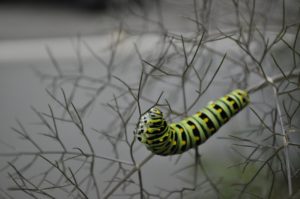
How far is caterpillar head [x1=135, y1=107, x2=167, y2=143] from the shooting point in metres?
0.71

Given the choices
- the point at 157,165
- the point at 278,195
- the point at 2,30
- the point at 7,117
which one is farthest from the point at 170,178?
the point at 2,30

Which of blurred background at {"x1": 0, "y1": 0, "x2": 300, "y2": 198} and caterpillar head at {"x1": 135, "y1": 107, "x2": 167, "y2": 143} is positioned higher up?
blurred background at {"x1": 0, "y1": 0, "x2": 300, "y2": 198}

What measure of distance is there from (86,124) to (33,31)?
939mm

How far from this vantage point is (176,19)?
83.0 inches

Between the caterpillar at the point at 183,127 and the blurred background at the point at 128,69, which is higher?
the blurred background at the point at 128,69

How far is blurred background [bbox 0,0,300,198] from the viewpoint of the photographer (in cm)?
100

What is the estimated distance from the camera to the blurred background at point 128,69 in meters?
1.00

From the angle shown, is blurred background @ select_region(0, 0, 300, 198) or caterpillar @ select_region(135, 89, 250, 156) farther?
blurred background @ select_region(0, 0, 300, 198)

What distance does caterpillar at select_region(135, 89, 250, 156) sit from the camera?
72 cm

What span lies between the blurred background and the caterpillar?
0.11 feet

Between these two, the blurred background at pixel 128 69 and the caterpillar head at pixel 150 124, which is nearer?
the caterpillar head at pixel 150 124

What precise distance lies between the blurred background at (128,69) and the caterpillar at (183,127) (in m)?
0.03

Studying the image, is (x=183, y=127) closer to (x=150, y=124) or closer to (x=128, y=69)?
(x=150, y=124)

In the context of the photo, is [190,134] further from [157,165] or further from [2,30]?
[2,30]
